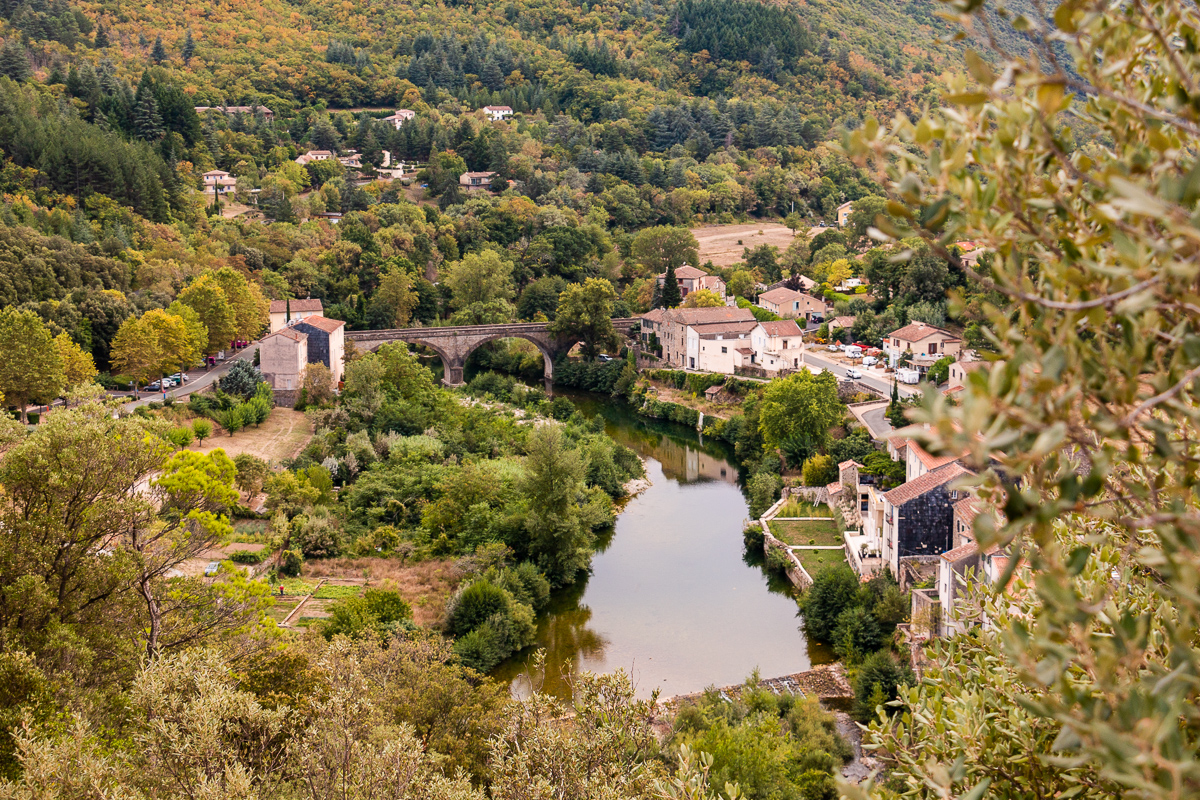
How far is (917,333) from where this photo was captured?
108 feet

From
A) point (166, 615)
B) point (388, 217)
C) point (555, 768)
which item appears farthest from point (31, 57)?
point (555, 768)

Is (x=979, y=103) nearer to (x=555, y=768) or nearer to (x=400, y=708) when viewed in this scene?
(x=555, y=768)

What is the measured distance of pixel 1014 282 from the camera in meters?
2.32

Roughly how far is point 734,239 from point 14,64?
4326 cm

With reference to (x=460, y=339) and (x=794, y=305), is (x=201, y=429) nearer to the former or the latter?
(x=460, y=339)

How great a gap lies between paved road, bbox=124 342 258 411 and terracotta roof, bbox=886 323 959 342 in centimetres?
2170

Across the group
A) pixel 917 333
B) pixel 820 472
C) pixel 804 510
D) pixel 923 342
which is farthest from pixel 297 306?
pixel 923 342

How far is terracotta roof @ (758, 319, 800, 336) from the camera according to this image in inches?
1391

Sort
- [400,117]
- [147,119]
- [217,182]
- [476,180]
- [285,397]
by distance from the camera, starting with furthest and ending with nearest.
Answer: [400,117] → [476,180] → [217,182] → [147,119] → [285,397]

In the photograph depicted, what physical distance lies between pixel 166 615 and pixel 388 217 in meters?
43.5

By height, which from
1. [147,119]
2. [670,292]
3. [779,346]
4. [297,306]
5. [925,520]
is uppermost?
[925,520]

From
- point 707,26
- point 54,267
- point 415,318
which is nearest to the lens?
point 54,267

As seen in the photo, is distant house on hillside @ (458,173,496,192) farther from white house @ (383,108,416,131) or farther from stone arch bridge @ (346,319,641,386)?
stone arch bridge @ (346,319,641,386)

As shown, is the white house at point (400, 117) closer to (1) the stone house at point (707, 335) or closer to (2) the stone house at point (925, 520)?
(1) the stone house at point (707, 335)
